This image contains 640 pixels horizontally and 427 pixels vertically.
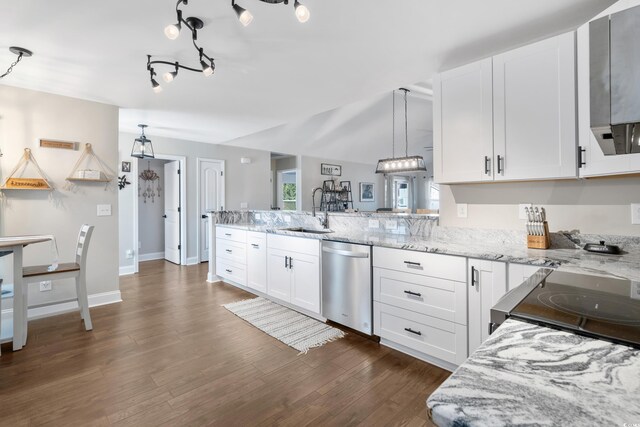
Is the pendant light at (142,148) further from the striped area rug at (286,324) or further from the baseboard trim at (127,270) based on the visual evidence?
the striped area rug at (286,324)

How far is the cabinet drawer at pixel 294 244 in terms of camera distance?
2.98m

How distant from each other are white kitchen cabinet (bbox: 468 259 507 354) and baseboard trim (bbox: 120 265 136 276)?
5.17 m

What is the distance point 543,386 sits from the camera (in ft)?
1.68

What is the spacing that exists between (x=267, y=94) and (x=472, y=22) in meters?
2.14

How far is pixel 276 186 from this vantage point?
8266 millimetres

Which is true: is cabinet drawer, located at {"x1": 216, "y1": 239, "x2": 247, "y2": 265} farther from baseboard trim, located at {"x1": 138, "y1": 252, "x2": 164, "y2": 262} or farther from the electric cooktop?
the electric cooktop

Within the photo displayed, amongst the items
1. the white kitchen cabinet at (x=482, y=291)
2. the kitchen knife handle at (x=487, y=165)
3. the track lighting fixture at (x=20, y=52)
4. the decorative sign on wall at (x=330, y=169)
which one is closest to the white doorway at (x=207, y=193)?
the decorative sign on wall at (x=330, y=169)

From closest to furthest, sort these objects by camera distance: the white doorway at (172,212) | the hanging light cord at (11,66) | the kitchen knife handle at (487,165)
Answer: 1. the kitchen knife handle at (487,165)
2. the hanging light cord at (11,66)
3. the white doorway at (172,212)

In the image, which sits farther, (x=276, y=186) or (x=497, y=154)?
(x=276, y=186)

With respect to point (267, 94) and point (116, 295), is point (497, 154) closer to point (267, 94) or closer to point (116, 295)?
point (267, 94)

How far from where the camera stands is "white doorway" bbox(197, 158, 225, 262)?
5.94 meters


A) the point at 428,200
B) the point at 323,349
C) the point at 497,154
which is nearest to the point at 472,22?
the point at 497,154

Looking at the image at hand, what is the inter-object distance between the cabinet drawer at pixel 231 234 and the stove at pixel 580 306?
332 cm

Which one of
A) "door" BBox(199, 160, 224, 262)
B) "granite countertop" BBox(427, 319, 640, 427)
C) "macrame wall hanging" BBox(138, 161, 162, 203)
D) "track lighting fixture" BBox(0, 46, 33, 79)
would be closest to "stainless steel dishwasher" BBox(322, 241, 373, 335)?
"granite countertop" BBox(427, 319, 640, 427)
